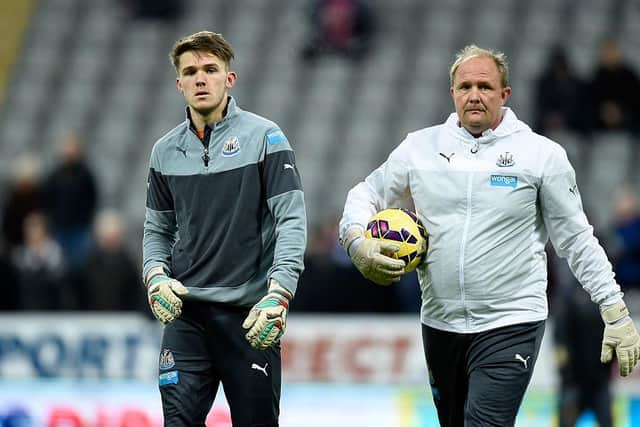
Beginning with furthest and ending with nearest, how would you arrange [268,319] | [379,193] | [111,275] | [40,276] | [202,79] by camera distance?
[40,276] → [111,275] → [379,193] → [202,79] → [268,319]

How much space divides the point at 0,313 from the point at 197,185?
330 inches

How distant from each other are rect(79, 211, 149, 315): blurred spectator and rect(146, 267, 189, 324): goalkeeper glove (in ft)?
25.5

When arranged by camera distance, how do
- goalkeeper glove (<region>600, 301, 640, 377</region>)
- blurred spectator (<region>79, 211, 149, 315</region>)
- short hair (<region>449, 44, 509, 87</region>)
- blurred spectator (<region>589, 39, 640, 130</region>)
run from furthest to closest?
blurred spectator (<region>589, 39, 640, 130</region>), blurred spectator (<region>79, 211, 149, 315</region>), short hair (<region>449, 44, 509, 87</region>), goalkeeper glove (<region>600, 301, 640, 377</region>)

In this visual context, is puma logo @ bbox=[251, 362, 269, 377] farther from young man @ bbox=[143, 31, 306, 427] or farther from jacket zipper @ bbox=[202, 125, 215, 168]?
jacket zipper @ bbox=[202, 125, 215, 168]

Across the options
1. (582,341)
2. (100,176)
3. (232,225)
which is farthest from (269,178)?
(100,176)

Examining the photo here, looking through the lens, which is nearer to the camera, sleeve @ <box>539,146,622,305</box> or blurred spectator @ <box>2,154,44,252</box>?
sleeve @ <box>539,146,622,305</box>

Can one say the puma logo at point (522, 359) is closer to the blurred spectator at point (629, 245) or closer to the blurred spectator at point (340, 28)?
the blurred spectator at point (629, 245)

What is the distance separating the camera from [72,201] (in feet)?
49.3

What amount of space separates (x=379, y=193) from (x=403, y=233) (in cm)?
45

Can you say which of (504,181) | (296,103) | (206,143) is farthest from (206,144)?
(296,103)

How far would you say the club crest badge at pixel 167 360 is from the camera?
6.17m

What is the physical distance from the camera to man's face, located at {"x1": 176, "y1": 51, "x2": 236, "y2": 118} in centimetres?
616

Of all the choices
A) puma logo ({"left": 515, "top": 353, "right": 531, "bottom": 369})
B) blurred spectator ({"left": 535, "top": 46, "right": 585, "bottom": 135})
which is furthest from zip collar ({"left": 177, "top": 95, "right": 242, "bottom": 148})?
blurred spectator ({"left": 535, "top": 46, "right": 585, "bottom": 135})

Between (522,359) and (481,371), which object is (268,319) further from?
(522,359)
